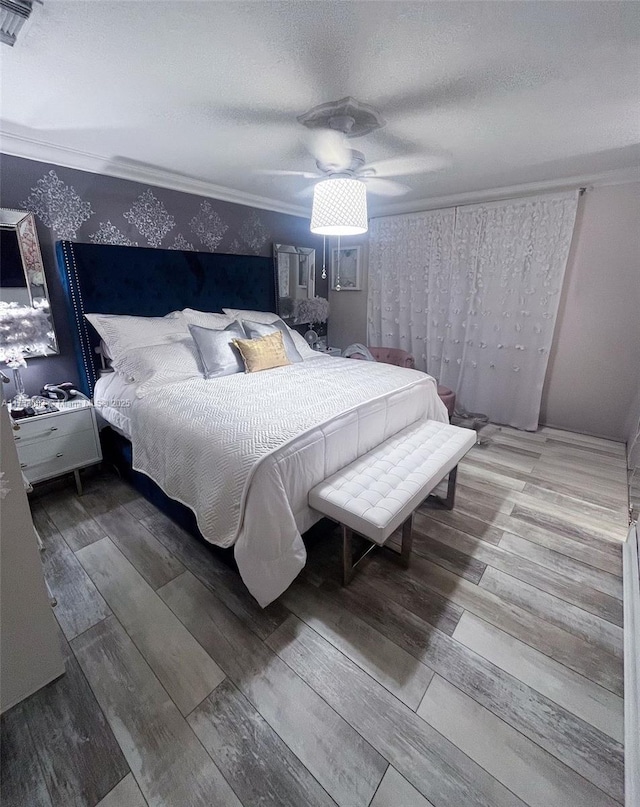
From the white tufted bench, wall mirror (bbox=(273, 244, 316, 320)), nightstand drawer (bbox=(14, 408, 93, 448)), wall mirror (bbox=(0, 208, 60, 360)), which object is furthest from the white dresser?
wall mirror (bbox=(273, 244, 316, 320))

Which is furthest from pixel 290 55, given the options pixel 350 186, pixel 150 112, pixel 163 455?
pixel 163 455

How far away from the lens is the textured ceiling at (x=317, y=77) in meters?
1.16

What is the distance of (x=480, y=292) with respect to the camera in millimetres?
3562

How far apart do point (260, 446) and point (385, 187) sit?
280 cm

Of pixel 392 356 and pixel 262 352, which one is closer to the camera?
pixel 262 352

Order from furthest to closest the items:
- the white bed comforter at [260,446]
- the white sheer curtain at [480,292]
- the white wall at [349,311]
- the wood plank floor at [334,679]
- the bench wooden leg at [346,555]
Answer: the white wall at [349,311] → the white sheer curtain at [480,292] → the bench wooden leg at [346,555] → the white bed comforter at [260,446] → the wood plank floor at [334,679]

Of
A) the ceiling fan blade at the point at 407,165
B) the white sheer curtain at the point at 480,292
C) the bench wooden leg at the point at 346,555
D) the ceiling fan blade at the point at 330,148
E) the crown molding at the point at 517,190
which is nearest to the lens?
the bench wooden leg at the point at 346,555

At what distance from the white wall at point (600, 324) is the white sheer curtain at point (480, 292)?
17 centimetres

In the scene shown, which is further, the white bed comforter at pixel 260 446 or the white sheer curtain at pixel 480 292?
the white sheer curtain at pixel 480 292

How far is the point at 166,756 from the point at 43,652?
574 millimetres

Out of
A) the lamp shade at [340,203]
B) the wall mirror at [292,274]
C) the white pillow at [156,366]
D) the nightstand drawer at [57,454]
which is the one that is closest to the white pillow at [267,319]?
the wall mirror at [292,274]

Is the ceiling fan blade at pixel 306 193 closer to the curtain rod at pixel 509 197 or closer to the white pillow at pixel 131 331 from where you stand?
the curtain rod at pixel 509 197

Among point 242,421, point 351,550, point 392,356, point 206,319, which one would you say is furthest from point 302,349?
point 351,550

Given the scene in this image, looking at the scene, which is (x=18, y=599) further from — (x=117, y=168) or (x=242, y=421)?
(x=117, y=168)
